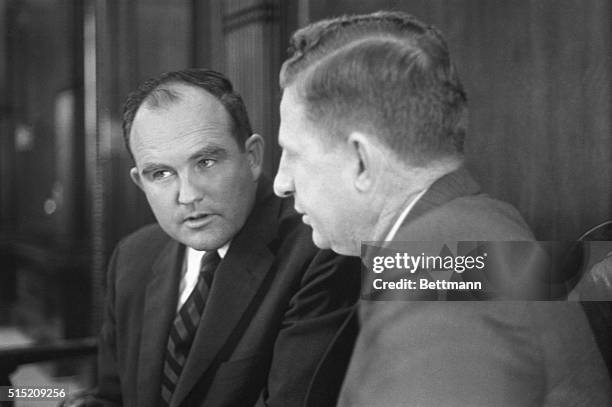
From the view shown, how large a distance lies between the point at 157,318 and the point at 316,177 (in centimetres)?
51

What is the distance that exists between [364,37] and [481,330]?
45 cm

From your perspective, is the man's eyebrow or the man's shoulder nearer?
the man's eyebrow

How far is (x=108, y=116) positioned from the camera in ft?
4.25

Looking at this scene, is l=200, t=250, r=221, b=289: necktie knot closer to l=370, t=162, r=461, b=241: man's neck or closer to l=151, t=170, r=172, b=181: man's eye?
l=151, t=170, r=172, b=181: man's eye

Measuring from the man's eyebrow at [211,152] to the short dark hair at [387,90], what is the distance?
286mm

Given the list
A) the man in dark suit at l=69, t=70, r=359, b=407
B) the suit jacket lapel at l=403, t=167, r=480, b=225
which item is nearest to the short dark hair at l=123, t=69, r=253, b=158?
the man in dark suit at l=69, t=70, r=359, b=407

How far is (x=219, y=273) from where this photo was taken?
4.00 ft

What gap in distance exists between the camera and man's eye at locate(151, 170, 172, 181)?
120 cm

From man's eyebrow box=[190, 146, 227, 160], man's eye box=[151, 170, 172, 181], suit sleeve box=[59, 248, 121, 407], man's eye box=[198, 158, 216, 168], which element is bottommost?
suit sleeve box=[59, 248, 121, 407]

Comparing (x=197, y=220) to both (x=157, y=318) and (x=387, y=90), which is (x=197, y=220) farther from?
(x=387, y=90)

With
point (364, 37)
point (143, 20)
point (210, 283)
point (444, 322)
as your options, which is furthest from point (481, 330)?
point (143, 20)

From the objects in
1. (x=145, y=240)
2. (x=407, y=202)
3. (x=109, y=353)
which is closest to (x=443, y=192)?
(x=407, y=202)

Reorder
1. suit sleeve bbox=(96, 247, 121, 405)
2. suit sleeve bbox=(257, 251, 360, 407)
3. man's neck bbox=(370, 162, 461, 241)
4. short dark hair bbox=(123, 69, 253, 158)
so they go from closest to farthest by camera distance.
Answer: man's neck bbox=(370, 162, 461, 241)
suit sleeve bbox=(257, 251, 360, 407)
short dark hair bbox=(123, 69, 253, 158)
suit sleeve bbox=(96, 247, 121, 405)

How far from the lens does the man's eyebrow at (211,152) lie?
1.18 m
